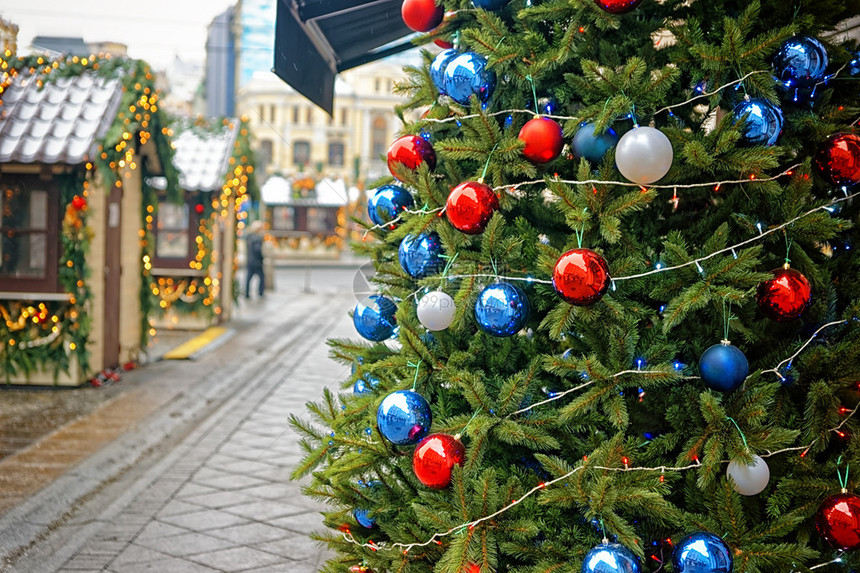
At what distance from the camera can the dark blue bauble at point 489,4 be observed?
2871mm

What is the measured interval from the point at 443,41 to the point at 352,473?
179 centimetres

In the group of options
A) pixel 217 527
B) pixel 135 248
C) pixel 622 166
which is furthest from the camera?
pixel 135 248

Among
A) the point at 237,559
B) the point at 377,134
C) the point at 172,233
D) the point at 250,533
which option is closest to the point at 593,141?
the point at 237,559

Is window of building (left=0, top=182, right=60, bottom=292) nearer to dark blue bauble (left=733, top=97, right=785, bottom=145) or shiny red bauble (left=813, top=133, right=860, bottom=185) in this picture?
dark blue bauble (left=733, top=97, right=785, bottom=145)

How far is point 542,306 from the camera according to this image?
2723 millimetres

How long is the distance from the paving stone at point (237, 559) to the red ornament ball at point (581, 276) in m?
2.74

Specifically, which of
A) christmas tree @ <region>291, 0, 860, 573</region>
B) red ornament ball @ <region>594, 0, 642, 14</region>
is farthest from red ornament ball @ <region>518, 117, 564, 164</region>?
red ornament ball @ <region>594, 0, 642, 14</region>

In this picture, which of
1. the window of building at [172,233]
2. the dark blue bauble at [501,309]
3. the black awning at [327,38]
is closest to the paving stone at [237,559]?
the dark blue bauble at [501,309]

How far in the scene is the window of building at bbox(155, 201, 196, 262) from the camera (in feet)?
42.3

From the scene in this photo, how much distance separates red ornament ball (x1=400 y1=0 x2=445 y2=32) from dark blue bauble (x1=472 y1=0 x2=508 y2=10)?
0.15 meters

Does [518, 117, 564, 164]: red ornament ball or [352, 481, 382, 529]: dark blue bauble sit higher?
[518, 117, 564, 164]: red ornament ball

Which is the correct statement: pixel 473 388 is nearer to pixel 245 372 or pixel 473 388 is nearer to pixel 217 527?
pixel 217 527

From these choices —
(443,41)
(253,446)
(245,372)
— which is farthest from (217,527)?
(245,372)

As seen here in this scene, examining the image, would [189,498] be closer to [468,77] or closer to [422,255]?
[422,255]
